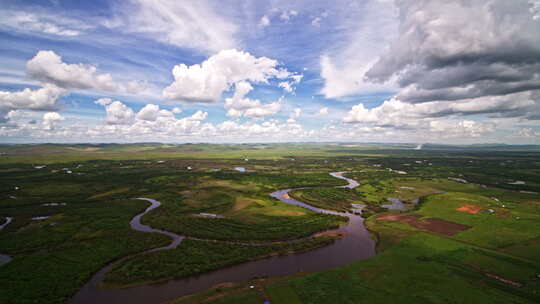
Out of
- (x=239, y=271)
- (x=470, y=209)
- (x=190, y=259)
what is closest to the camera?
(x=239, y=271)

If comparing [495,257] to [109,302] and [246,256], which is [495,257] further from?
[109,302]

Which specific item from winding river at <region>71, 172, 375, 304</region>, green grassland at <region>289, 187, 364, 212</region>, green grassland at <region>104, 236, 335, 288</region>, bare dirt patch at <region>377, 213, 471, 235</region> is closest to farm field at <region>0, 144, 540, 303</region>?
green grassland at <region>104, 236, 335, 288</region>

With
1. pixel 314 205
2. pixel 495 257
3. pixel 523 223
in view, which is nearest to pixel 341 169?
pixel 314 205

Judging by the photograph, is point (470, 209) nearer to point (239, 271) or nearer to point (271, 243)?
point (271, 243)

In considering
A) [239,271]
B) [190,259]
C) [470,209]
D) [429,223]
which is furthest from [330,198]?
[190,259]

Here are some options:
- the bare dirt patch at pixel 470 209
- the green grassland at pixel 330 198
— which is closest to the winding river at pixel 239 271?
the green grassland at pixel 330 198
